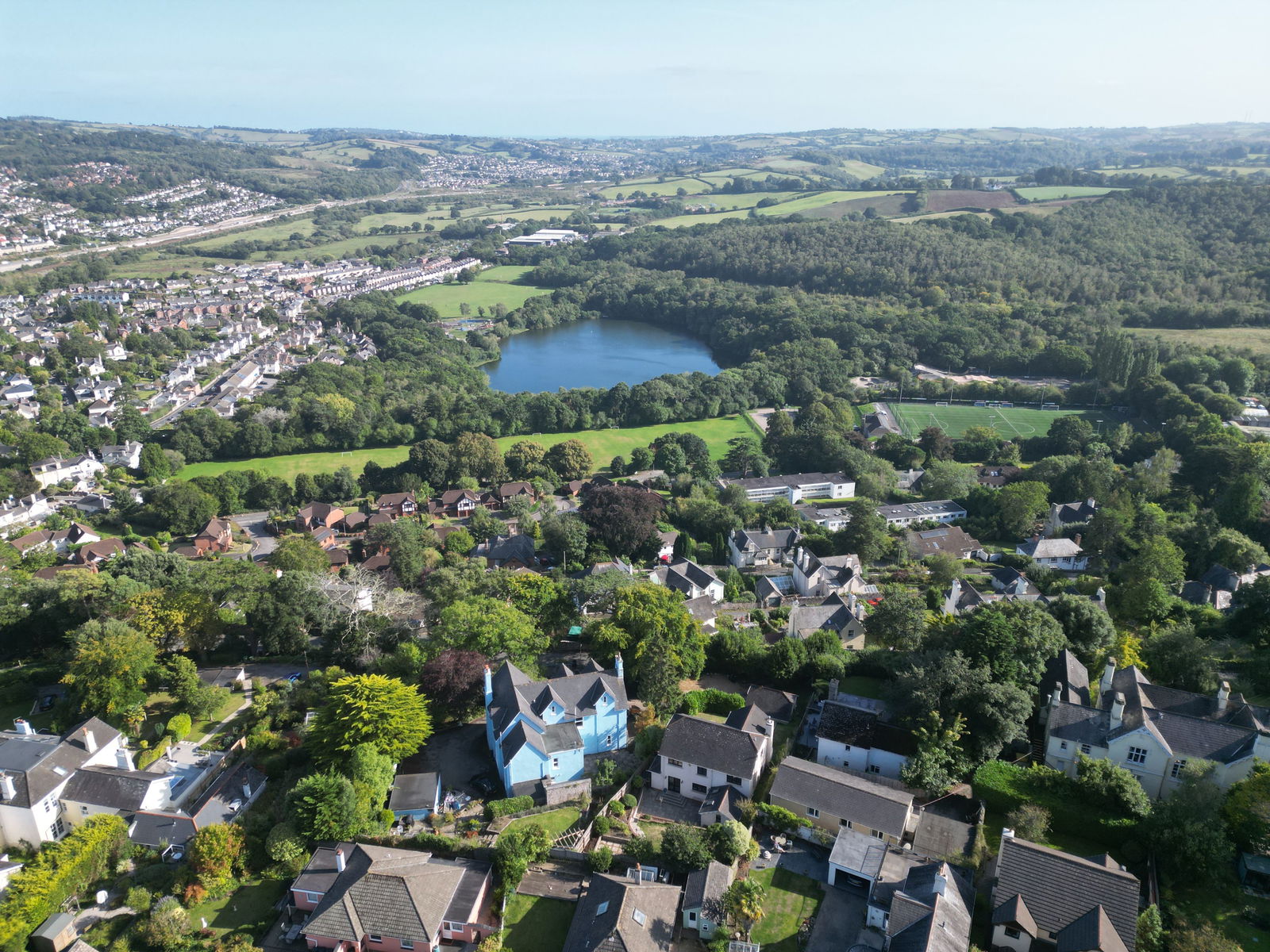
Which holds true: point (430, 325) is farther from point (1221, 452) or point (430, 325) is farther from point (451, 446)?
point (1221, 452)

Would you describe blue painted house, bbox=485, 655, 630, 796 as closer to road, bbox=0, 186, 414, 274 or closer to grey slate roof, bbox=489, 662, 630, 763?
grey slate roof, bbox=489, 662, 630, 763

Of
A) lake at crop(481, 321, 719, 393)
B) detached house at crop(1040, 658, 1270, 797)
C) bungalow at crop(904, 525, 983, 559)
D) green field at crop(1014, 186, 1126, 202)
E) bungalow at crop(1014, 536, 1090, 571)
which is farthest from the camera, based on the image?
green field at crop(1014, 186, 1126, 202)

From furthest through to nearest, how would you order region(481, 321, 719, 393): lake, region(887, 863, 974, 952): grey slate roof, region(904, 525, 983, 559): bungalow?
region(481, 321, 719, 393): lake < region(904, 525, 983, 559): bungalow < region(887, 863, 974, 952): grey slate roof

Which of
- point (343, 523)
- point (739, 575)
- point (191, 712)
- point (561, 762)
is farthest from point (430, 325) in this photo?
point (561, 762)

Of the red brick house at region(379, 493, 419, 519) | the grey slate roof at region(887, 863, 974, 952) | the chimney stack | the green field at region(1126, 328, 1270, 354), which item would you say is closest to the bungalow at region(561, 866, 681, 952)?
the grey slate roof at region(887, 863, 974, 952)

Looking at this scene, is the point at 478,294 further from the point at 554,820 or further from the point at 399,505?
the point at 554,820

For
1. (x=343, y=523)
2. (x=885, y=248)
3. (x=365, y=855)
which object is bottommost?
(x=343, y=523)
